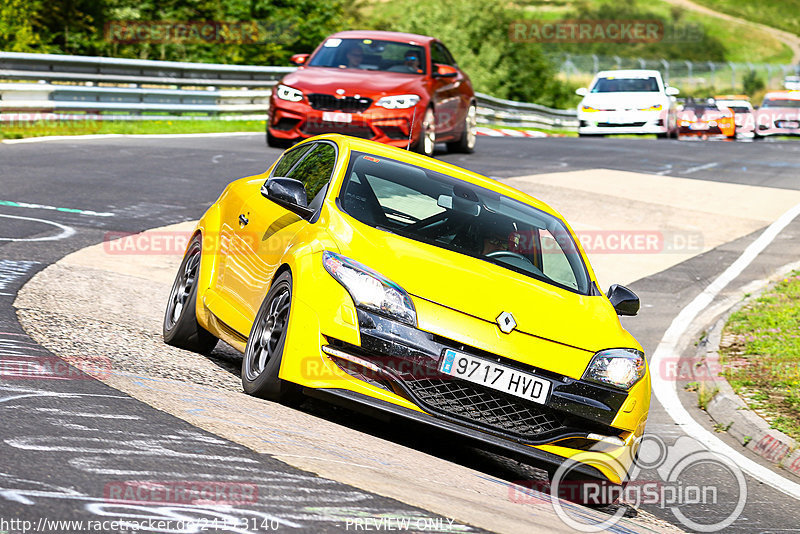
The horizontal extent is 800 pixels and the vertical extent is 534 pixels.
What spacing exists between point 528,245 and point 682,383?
3.23m

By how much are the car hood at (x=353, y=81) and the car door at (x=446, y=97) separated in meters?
0.66

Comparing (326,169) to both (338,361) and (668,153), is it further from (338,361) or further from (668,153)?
(668,153)

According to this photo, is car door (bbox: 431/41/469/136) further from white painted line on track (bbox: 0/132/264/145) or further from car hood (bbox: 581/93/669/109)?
car hood (bbox: 581/93/669/109)

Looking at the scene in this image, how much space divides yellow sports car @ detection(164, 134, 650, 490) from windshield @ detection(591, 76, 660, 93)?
23164 mm

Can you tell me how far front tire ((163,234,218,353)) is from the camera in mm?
7531

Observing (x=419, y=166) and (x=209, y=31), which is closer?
(x=419, y=166)

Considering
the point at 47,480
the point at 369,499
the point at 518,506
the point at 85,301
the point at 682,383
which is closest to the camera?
the point at 47,480

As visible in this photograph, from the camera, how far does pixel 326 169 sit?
279 inches

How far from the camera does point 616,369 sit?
19.6ft

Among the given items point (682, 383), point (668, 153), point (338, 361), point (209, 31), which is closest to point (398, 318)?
point (338, 361)

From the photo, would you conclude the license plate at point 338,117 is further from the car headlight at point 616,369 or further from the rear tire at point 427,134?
the car headlight at point 616,369

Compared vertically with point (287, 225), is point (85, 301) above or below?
below

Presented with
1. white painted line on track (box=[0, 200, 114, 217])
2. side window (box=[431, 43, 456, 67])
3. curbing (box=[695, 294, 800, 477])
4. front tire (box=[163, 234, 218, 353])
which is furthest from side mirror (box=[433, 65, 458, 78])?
front tire (box=[163, 234, 218, 353])

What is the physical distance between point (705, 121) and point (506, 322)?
31110 mm
